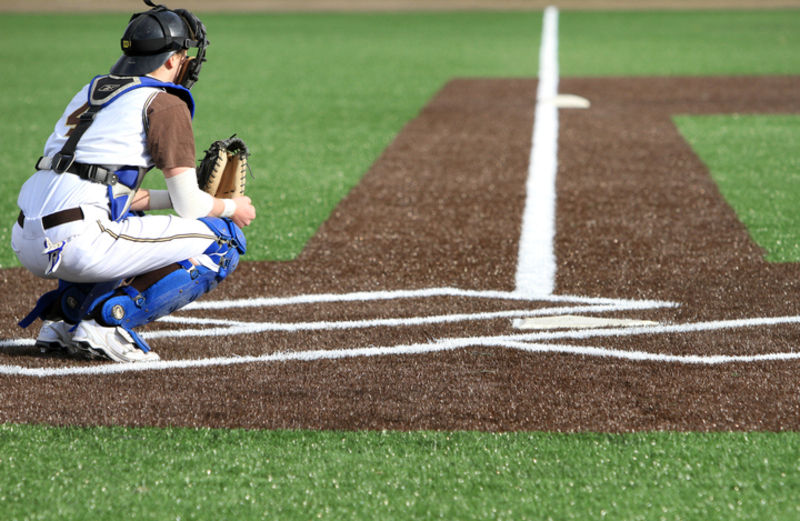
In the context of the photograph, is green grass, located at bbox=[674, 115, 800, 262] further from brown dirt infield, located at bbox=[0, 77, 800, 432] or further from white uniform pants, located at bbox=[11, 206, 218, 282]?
white uniform pants, located at bbox=[11, 206, 218, 282]

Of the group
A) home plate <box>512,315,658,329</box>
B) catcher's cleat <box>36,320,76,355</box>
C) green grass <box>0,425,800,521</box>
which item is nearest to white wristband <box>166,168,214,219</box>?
catcher's cleat <box>36,320,76,355</box>

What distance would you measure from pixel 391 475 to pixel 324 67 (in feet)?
50.5

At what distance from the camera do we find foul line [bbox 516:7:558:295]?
21.4ft

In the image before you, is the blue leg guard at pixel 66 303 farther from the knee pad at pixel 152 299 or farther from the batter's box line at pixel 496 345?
the batter's box line at pixel 496 345

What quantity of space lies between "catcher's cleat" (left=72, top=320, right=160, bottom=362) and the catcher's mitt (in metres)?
0.84

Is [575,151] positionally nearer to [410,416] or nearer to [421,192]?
[421,192]

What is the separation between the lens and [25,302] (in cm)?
609

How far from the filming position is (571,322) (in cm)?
554

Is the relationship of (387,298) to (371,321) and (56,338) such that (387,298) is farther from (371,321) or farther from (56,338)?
(56,338)

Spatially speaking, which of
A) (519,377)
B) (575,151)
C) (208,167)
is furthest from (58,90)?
(519,377)

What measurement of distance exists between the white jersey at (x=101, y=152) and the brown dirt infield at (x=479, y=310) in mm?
759

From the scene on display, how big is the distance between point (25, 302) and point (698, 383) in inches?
144

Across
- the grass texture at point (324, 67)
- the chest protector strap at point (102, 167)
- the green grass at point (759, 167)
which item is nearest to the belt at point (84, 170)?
the chest protector strap at point (102, 167)

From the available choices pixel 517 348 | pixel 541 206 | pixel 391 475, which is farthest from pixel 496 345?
pixel 541 206
